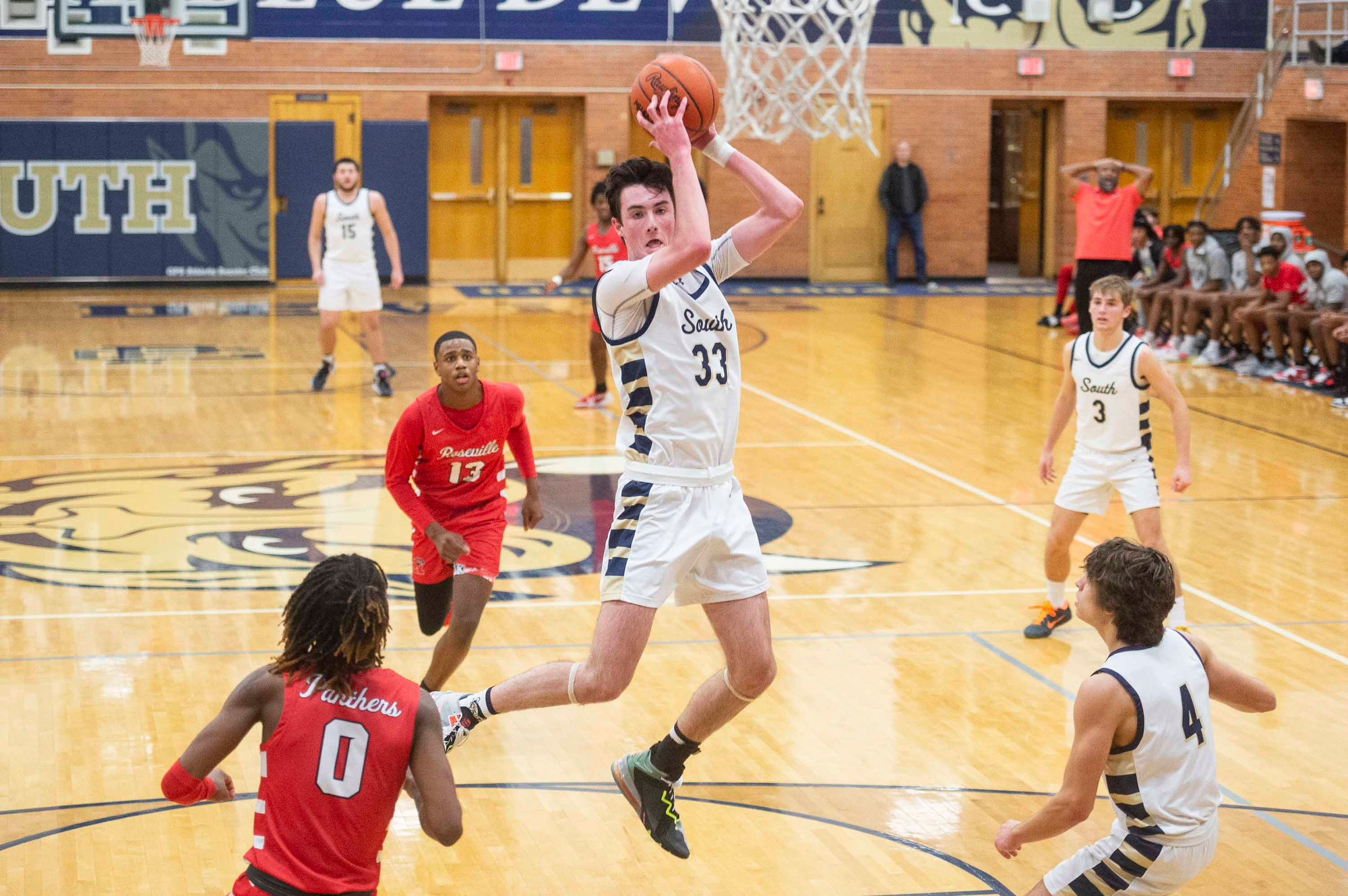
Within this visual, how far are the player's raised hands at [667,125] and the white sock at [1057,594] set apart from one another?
367cm

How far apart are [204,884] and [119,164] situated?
60.5 ft

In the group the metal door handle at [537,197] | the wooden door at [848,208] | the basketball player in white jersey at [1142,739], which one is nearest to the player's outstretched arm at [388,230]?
the metal door handle at [537,197]

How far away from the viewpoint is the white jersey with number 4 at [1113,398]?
6.87 m

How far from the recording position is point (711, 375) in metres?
4.41

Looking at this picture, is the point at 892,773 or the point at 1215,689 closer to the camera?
the point at 1215,689

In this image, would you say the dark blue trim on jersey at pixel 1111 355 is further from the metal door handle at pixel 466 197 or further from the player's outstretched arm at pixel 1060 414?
the metal door handle at pixel 466 197

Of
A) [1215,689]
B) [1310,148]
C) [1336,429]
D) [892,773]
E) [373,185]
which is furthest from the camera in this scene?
[373,185]

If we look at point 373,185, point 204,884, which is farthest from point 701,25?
point 204,884

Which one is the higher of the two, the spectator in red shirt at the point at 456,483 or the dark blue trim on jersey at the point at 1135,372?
the dark blue trim on jersey at the point at 1135,372

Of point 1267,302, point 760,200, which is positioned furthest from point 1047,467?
point 1267,302

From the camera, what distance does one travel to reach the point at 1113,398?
690cm

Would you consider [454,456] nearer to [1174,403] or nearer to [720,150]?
[720,150]

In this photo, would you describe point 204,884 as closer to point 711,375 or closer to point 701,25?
point 711,375

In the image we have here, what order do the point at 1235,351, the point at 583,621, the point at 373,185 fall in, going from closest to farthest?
the point at 583,621 → the point at 1235,351 → the point at 373,185
